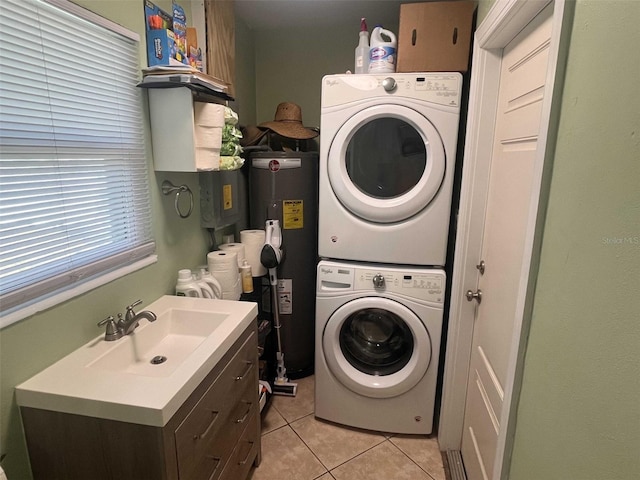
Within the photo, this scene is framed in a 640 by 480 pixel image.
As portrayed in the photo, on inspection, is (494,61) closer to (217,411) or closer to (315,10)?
(315,10)

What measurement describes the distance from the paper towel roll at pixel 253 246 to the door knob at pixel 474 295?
1.13 m

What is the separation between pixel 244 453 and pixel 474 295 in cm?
120

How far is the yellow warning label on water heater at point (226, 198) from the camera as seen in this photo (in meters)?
2.02

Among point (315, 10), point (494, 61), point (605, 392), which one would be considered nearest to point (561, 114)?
point (605, 392)

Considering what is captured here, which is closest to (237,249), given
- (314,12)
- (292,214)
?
(292,214)

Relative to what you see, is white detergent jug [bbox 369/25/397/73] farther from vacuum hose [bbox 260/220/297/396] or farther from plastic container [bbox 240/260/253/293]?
plastic container [bbox 240/260/253/293]

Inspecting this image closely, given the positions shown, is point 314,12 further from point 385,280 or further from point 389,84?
point 385,280

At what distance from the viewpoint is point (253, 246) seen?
2.20 m

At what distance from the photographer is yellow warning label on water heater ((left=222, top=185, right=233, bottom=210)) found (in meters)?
2.02

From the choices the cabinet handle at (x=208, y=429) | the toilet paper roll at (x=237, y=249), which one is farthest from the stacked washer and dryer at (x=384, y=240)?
the cabinet handle at (x=208, y=429)

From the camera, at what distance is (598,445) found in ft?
2.23

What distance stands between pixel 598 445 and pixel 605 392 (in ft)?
0.33

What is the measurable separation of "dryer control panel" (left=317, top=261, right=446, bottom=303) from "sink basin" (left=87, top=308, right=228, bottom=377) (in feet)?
2.03

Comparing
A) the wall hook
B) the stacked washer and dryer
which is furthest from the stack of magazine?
the stacked washer and dryer
